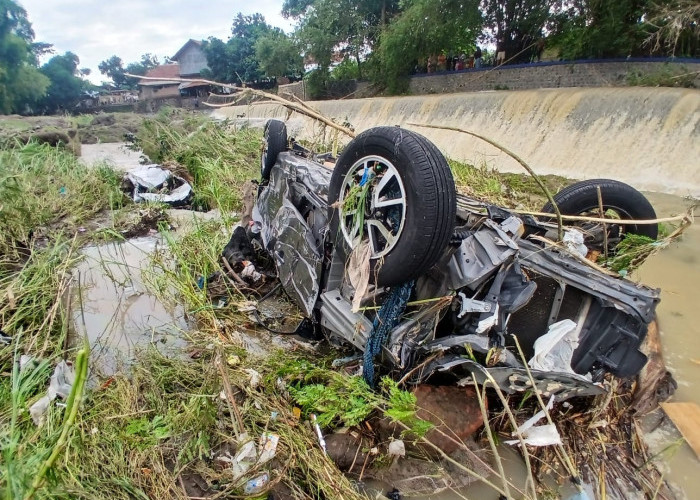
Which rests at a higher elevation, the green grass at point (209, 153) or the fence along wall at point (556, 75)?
the fence along wall at point (556, 75)

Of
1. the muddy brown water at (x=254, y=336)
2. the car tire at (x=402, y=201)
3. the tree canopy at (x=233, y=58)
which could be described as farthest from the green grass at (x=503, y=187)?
the tree canopy at (x=233, y=58)

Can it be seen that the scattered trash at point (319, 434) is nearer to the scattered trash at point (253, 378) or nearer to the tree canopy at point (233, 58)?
the scattered trash at point (253, 378)

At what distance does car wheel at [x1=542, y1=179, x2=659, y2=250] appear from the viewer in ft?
10.7

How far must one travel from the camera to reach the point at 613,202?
10.9 ft

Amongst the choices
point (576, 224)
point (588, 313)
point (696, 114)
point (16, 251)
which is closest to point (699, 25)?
point (696, 114)

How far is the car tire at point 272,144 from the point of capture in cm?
407

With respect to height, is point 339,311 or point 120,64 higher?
point 120,64

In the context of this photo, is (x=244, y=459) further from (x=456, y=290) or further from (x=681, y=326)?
(x=681, y=326)

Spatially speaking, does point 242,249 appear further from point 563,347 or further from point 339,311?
point 563,347

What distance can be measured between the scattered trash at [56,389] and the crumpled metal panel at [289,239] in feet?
4.84

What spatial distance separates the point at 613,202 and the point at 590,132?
29.8ft

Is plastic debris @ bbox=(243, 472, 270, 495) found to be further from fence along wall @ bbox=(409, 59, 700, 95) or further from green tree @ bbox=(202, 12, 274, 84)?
green tree @ bbox=(202, 12, 274, 84)

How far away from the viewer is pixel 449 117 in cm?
1536

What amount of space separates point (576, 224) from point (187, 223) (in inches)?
190
